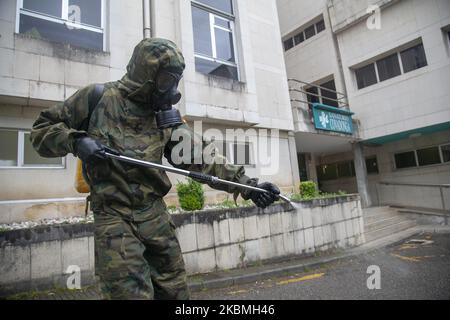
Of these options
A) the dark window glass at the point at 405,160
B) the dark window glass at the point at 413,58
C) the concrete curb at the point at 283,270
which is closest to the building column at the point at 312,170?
the dark window glass at the point at 405,160

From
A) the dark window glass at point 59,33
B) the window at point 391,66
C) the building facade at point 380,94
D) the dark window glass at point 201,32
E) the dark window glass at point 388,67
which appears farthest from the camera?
the dark window glass at point 388,67

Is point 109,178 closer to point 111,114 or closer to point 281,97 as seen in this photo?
point 111,114

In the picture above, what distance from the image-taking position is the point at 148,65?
71.2 inches

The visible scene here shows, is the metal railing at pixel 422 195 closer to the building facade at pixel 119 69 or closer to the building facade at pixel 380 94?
the building facade at pixel 380 94

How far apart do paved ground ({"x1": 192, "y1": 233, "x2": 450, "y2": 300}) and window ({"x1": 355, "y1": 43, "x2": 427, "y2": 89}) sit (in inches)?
315

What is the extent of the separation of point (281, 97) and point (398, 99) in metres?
5.29

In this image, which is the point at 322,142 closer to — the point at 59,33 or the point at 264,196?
the point at 59,33

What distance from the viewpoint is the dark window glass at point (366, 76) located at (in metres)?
12.7

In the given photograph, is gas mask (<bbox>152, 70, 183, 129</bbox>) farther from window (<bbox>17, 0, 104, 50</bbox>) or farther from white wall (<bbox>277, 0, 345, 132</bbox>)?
white wall (<bbox>277, 0, 345, 132</bbox>)

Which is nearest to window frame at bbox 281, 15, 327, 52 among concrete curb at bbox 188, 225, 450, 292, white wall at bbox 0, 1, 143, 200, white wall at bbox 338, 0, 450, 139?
white wall at bbox 338, 0, 450, 139

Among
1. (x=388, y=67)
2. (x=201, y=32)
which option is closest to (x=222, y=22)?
(x=201, y=32)

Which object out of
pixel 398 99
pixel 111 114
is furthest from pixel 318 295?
pixel 398 99

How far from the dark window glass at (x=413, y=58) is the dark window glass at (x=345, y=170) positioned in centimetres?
503

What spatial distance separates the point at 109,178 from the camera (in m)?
1.74
